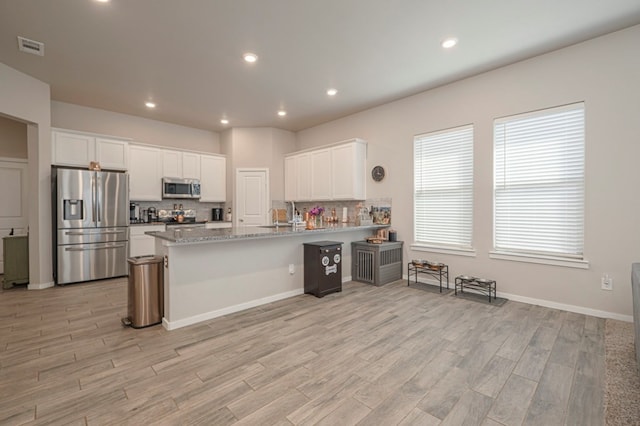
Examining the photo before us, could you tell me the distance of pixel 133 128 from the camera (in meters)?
5.99

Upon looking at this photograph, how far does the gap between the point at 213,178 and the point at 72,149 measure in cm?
253

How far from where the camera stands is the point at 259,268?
3.76 m

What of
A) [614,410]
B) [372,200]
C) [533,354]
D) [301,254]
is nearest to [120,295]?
[301,254]

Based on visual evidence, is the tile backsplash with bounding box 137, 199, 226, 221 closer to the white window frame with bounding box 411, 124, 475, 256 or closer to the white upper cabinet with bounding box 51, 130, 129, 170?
the white upper cabinet with bounding box 51, 130, 129, 170

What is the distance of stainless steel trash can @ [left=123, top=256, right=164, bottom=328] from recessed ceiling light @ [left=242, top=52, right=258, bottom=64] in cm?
262

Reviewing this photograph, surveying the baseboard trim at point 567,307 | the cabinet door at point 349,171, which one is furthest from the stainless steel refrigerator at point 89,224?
the baseboard trim at point 567,307

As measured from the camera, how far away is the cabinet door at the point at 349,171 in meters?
5.57

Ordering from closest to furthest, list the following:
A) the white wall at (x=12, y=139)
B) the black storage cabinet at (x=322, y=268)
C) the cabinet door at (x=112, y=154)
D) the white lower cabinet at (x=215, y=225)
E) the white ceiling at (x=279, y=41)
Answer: the white ceiling at (x=279, y=41)
the black storage cabinet at (x=322, y=268)
the cabinet door at (x=112, y=154)
the white wall at (x=12, y=139)
the white lower cabinet at (x=215, y=225)

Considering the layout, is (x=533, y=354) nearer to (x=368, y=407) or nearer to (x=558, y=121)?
(x=368, y=407)

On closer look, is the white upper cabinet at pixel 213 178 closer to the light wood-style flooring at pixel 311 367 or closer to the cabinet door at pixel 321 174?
the cabinet door at pixel 321 174

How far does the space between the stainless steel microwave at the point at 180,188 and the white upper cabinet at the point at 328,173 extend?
201cm

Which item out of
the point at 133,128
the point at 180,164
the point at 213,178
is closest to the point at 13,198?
the point at 133,128

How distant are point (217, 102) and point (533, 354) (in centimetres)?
550

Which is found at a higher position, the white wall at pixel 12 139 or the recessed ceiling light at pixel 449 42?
the recessed ceiling light at pixel 449 42
